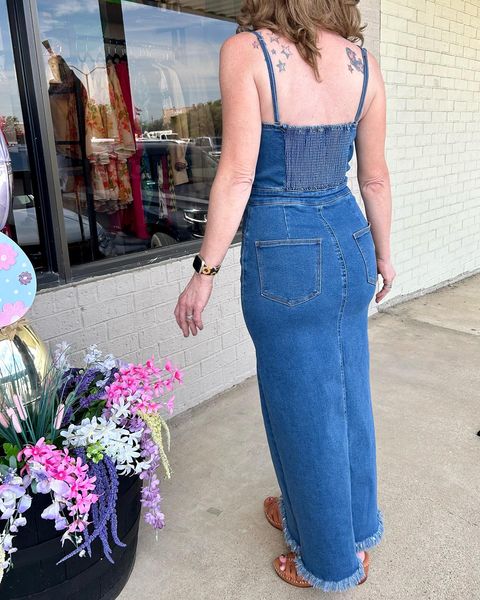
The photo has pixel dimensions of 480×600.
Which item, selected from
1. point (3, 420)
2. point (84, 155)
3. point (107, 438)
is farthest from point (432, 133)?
point (3, 420)

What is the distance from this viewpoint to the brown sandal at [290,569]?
1.89 m

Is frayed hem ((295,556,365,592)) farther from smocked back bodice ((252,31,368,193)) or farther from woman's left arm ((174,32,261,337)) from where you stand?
smocked back bodice ((252,31,368,193))

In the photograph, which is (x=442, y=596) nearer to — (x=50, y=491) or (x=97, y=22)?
(x=50, y=491)

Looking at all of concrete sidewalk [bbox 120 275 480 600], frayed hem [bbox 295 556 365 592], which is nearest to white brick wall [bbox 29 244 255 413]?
concrete sidewalk [bbox 120 275 480 600]

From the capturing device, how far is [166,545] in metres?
2.12

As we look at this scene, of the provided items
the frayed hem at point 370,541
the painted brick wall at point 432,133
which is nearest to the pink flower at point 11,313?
the frayed hem at point 370,541

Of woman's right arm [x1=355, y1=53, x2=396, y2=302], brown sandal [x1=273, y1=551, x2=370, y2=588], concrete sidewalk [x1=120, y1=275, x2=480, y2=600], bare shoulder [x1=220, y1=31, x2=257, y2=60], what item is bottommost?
concrete sidewalk [x1=120, y1=275, x2=480, y2=600]

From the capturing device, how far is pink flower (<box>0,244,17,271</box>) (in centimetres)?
158

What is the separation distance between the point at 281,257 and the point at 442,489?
4.61 feet

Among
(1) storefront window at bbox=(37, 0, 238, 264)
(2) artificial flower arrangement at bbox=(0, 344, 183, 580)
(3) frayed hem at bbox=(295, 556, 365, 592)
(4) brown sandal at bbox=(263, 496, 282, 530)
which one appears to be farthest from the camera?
(1) storefront window at bbox=(37, 0, 238, 264)

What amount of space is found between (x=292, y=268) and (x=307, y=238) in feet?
0.30

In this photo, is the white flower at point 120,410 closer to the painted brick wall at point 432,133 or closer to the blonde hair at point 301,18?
the blonde hair at point 301,18

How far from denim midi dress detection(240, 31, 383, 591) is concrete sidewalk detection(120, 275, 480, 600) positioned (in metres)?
0.23

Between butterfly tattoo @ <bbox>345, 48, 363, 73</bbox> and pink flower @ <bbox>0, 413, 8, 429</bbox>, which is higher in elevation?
butterfly tattoo @ <bbox>345, 48, 363, 73</bbox>
